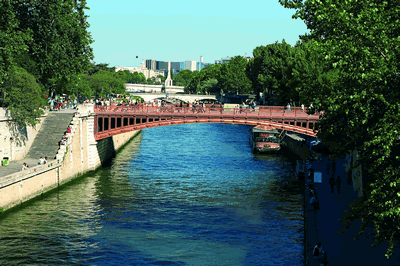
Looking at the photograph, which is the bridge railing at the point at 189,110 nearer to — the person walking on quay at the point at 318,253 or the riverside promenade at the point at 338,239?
the riverside promenade at the point at 338,239

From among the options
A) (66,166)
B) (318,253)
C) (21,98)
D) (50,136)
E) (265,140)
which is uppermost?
(21,98)

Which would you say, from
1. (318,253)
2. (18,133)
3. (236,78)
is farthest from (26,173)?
(236,78)

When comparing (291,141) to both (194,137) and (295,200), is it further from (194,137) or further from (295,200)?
(295,200)

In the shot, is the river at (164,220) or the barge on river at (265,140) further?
the barge on river at (265,140)

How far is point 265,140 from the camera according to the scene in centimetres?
7406

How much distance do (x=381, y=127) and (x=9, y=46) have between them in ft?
116

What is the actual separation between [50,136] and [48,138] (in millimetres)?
377

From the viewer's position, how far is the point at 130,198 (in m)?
43.2

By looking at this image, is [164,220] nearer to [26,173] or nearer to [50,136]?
[26,173]

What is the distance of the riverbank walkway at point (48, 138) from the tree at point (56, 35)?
15.5 ft

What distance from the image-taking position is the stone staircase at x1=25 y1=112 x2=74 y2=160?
4788 centimetres

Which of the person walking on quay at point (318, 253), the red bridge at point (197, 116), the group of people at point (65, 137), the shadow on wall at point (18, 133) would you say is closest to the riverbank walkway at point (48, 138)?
the group of people at point (65, 137)

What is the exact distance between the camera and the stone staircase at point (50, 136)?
157 feet

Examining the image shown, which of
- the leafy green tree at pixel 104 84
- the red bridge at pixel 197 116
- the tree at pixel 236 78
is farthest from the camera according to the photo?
the tree at pixel 236 78
